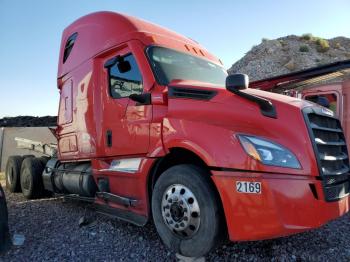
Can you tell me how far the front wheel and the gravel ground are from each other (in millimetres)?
398

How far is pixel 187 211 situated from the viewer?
385 cm

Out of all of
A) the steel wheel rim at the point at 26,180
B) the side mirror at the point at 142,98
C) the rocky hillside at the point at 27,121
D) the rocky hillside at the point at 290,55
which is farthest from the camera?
the rocky hillside at the point at 290,55

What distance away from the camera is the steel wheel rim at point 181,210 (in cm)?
383

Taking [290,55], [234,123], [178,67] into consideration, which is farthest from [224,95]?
[290,55]

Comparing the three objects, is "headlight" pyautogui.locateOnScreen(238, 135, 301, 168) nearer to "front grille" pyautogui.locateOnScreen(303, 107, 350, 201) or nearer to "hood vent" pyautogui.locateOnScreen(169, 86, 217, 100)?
"front grille" pyautogui.locateOnScreen(303, 107, 350, 201)

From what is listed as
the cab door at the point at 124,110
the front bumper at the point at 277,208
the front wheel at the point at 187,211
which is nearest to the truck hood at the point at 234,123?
the front bumper at the point at 277,208

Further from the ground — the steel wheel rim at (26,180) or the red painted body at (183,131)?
the red painted body at (183,131)

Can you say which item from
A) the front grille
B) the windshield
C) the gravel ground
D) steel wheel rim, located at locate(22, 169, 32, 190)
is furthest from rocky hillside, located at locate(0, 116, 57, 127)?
the front grille

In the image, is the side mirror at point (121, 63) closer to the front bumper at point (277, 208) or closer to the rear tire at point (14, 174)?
the front bumper at point (277, 208)

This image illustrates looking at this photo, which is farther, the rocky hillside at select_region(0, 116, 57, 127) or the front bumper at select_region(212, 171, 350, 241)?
the rocky hillside at select_region(0, 116, 57, 127)

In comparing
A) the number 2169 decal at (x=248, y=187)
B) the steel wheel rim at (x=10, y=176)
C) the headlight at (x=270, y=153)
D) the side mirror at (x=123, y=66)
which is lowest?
the steel wheel rim at (x=10, y=176)

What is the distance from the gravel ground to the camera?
13.9 feet

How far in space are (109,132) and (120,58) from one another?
1042 mm

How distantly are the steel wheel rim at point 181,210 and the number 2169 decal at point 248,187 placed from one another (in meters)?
0.50
